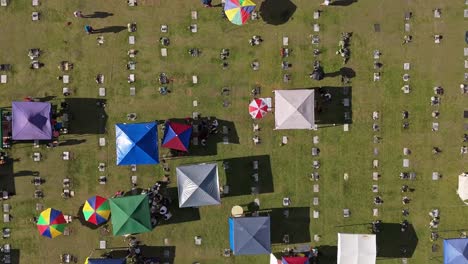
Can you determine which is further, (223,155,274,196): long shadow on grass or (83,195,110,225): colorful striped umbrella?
(223,155,274,196): long shadow on grass

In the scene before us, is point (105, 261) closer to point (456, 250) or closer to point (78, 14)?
point (78, 14)

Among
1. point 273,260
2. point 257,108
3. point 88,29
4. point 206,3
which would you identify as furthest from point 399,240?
point 88,29

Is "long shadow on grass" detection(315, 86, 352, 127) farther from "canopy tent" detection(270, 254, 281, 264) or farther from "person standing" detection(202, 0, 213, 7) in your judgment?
"person standing" detection(202, 0, 213, 7)

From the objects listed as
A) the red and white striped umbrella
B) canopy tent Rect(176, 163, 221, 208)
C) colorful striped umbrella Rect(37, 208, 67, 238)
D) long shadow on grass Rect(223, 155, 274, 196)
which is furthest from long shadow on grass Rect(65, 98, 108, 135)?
the red and white striped umbrella

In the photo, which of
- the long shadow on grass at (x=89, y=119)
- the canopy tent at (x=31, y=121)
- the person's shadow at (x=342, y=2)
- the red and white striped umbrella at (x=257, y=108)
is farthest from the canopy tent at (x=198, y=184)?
the person's shadow at (x=342, y=2)

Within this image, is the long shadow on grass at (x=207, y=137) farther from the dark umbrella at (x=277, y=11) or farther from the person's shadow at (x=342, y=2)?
the person's shadow at (x=342, y=2)
